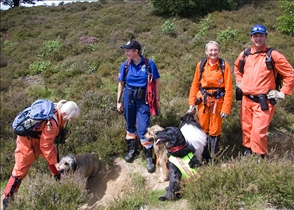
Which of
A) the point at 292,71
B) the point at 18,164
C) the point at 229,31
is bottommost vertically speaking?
the point at 18,164

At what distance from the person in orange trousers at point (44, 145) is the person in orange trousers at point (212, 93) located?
→ 2024 mm

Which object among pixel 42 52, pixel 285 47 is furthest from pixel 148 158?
pixel 42 52

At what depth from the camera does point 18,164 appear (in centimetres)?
411

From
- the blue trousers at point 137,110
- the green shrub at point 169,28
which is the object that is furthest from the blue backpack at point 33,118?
the green shrub at point 169,28

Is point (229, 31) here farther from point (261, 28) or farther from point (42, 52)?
point (42, 52)

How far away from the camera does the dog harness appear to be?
3562 millimetres

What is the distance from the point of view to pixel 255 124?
3.83 m

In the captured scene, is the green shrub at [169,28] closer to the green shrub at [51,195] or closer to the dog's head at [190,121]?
the dog's head at [190,121]

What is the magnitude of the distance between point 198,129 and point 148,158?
1344mm

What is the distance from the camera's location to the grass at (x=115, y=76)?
10.5ft

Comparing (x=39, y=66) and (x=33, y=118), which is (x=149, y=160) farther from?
(x=39, y=66)

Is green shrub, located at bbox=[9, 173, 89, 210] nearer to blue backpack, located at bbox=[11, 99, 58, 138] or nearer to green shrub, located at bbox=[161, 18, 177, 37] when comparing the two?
blue backpack, located at bbox=[11, 99, 58, 138]

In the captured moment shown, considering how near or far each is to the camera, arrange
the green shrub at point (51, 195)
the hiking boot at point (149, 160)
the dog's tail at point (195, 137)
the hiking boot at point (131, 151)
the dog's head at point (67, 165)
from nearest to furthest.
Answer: the green shrub at point (51, 195) < the dog's tail at point (195, 137) < the dog's head at point (67, 165) < the hiking boot at point (149, 160) < the hiking boot at point (131, 151)

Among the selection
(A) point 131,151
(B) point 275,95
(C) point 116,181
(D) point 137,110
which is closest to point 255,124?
(B) point 275,95
